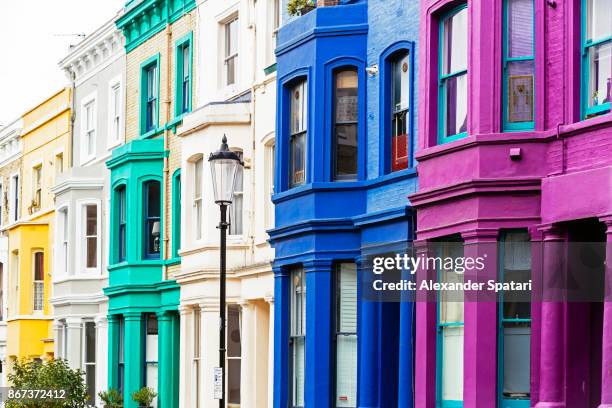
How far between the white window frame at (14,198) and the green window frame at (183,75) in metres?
16.2

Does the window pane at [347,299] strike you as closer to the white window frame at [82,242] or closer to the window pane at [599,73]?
the window pane at [599,73]

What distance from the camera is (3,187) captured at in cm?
5594

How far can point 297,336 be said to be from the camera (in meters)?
28.4

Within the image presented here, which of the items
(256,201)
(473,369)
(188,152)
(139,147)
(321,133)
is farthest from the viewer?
(139,147)

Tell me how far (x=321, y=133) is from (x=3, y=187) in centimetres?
3085

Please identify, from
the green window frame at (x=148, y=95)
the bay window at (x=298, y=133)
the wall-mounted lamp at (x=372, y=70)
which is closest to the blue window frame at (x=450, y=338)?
the wall-mounted lamp at (x=372, y=70)

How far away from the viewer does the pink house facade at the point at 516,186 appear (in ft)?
66.9

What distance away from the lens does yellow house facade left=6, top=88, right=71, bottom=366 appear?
48344 mm

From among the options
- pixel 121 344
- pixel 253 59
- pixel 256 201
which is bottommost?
pixel 121 344

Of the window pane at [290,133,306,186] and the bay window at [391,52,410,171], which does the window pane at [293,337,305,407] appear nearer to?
the window pane at [290,133,306,186]

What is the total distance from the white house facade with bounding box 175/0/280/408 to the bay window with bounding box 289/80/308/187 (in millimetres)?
3298

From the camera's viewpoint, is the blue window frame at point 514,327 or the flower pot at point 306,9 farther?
the flower pot at point 306,9

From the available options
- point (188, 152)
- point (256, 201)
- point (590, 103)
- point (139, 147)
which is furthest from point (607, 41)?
point (139, 147)

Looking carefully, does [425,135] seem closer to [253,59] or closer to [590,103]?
[590,103]
